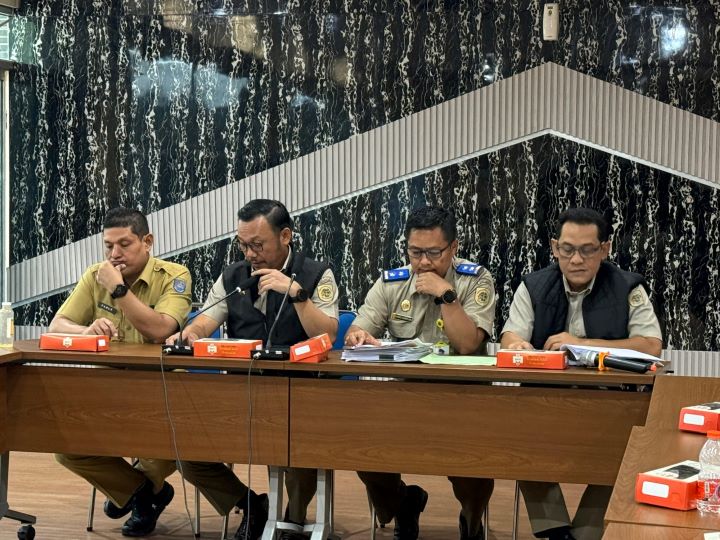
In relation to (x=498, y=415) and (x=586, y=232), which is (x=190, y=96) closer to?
(x=586, y=232)

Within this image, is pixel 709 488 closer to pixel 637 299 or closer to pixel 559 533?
pixel 559 533

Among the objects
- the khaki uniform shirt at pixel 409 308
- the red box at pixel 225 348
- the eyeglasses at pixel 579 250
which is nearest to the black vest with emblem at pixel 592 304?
the eyeglasses at pixel 579 250

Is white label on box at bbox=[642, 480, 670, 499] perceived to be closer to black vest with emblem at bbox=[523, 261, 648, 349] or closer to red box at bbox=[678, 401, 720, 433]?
red box at bbox=[678, 401, 720, 433]

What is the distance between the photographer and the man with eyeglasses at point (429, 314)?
142 inches

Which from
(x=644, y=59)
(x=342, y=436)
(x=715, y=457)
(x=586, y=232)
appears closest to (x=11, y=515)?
(x=342, y=436)

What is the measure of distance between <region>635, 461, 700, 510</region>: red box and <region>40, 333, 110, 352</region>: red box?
211 cm

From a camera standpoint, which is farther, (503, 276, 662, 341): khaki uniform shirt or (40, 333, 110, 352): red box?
(503, 276, 662, 341): khaki uniform shirt

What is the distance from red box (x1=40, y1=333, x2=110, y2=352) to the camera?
11.2 feet

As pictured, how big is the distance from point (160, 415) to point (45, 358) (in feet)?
1.45

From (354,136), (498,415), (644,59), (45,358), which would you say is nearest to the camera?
(498,415)

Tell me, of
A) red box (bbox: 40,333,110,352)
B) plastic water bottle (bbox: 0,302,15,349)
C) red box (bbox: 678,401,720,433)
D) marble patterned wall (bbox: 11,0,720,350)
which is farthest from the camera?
marble patterned wall (bbox: 11,0,720,350)

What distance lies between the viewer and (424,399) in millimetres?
3143

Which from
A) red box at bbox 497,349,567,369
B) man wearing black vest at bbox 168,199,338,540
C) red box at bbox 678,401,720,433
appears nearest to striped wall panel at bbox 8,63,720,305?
man wearing black vest at bbox 168,199,338,540

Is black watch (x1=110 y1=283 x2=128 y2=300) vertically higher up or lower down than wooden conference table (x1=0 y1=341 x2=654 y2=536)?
higher up
